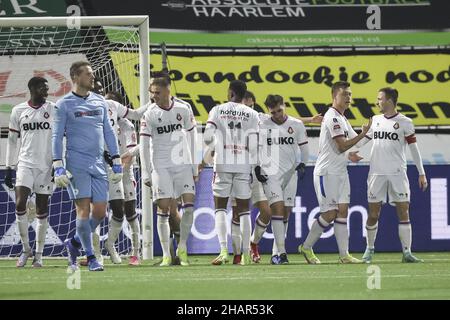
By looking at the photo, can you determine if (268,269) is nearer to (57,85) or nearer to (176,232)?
(176,232)

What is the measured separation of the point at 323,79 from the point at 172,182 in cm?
949

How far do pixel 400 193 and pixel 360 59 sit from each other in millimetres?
8667

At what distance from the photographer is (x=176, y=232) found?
14305 millimetres

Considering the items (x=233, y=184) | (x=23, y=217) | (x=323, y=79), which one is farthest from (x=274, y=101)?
(x=323, y=79)

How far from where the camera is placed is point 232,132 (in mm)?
14391

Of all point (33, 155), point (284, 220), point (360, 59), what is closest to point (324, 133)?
point (284, 220)

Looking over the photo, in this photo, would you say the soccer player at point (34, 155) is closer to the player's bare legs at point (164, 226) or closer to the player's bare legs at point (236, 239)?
the player's bare legs at point (164, 226)

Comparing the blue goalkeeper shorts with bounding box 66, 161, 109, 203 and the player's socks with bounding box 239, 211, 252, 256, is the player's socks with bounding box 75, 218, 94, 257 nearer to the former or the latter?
the blue goalkeeper shorts with bounding box 66, 161, 109, 203

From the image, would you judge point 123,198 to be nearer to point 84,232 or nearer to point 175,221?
point 175,221

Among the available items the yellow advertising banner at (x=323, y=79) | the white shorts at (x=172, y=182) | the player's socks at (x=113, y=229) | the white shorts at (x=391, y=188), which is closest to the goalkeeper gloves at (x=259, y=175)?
the white shorts at (x=172, y=182)

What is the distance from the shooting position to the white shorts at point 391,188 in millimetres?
14875

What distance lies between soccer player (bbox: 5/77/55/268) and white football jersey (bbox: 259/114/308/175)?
259 cm

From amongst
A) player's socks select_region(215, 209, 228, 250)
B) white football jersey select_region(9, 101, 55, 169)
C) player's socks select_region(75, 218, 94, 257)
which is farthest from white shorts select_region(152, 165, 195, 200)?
player's socks select_region(75, 218, 94, 257)
